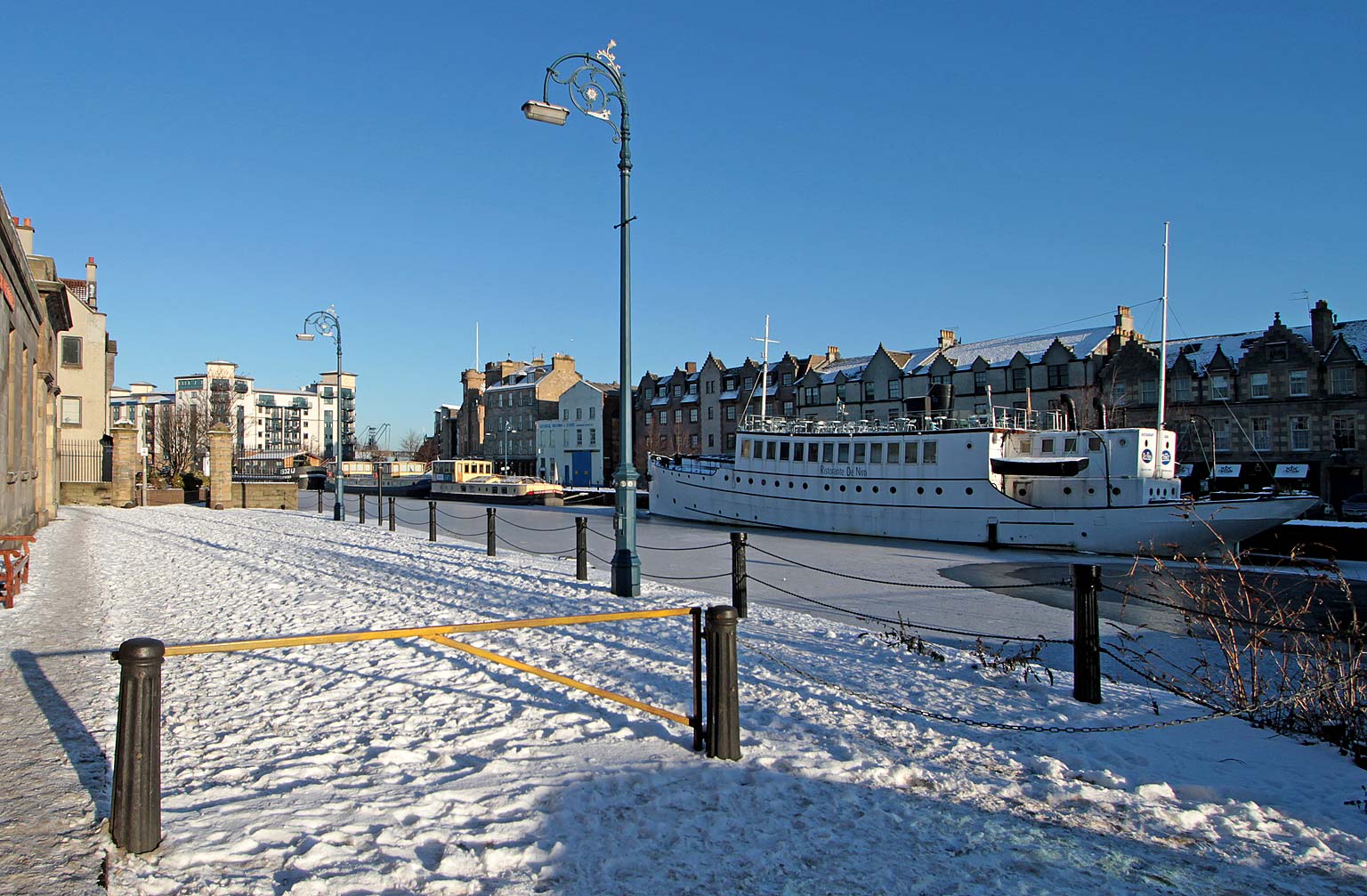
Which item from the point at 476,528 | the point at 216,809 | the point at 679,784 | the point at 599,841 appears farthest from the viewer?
the point at 476,528

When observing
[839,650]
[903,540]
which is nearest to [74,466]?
[903,540]

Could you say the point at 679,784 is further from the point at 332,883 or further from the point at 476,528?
the point at 476,528

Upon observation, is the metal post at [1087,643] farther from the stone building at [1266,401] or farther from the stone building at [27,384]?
the stone building at [1266,401]

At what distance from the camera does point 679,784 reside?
14.6ft

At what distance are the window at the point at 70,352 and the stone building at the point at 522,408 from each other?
4250 cm

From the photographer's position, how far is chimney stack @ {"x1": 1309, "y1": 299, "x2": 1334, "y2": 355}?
4006cm

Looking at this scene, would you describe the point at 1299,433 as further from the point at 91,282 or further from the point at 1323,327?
the point at 91,282

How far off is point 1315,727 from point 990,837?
10.9 ft

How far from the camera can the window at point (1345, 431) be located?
3806 centimetres

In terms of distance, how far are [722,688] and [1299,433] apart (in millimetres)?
46379

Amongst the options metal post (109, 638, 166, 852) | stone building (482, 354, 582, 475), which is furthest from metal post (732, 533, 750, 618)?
stone building (482, 354, 582, 475)

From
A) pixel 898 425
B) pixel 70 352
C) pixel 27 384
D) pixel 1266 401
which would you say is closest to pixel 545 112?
pixel 27 384

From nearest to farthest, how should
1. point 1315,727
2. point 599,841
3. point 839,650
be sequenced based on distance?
point 599,841 < point 1315,727 < point 839,650

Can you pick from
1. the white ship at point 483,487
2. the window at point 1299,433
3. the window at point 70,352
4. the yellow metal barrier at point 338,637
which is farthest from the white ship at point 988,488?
the window at point 70,352
